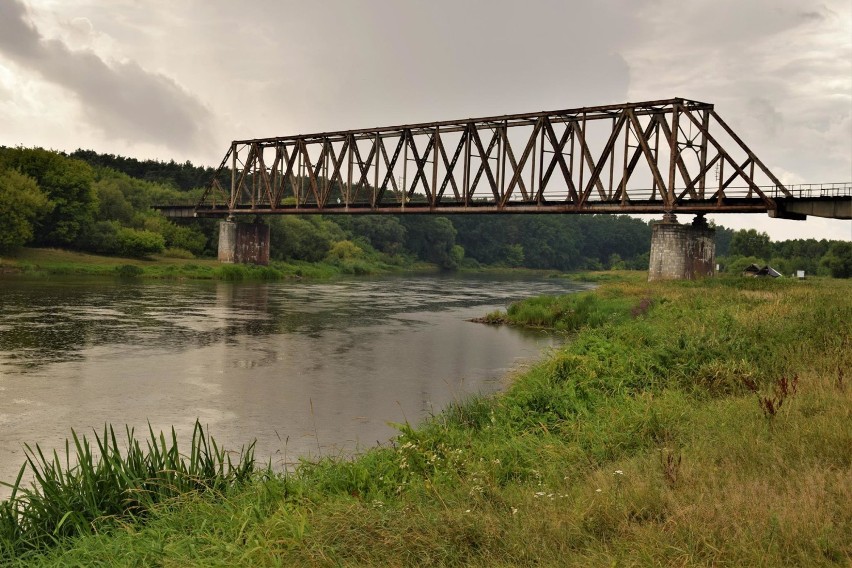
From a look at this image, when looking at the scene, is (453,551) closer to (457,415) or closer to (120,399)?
(457,415)

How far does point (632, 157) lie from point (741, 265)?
130 ft

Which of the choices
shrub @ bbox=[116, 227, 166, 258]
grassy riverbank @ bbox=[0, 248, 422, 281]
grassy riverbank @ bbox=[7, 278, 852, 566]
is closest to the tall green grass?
grassy riverbank @ bbox=[7, 278, 852, 566]

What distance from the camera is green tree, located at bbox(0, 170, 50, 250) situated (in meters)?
65.4

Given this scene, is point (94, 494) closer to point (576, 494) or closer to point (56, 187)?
point (576, 494)

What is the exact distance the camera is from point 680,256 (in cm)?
4719

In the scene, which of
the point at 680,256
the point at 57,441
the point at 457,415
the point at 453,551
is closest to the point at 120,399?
the point at 57,441

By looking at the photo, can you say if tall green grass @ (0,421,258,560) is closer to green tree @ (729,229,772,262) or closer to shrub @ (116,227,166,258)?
shrub @ (116,227,166,258)

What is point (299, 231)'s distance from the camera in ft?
323

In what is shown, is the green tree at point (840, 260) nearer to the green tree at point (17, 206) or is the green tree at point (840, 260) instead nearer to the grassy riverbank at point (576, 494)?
the grassy riverbank at point (576, 494)

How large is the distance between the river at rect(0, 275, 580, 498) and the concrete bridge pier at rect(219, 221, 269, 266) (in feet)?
125

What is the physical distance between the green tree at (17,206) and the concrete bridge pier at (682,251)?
5304cm

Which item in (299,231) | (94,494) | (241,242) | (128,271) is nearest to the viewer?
(94,494)

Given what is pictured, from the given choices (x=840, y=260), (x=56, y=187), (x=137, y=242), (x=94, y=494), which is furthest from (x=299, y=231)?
(x=94, y=494)

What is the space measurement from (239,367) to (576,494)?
17892mm
